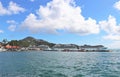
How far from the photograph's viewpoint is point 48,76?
42.1 metres

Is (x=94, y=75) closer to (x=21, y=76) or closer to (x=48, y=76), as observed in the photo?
(x=48, y=76)

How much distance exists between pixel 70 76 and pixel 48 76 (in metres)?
3.77

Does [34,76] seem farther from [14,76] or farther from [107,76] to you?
[107,76]

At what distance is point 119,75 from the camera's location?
42188mm

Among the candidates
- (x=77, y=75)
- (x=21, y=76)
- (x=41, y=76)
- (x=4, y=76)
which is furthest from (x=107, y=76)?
(x=4, y=76)

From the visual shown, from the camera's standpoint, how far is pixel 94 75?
142ft

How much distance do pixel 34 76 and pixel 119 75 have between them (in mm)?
14604

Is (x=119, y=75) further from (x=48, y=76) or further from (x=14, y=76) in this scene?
(x=14, y=76)

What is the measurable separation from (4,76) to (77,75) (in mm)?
12651

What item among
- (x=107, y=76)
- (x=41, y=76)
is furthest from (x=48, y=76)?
(x=107, y=76)

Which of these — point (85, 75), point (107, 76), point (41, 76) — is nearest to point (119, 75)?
point (107, 76)

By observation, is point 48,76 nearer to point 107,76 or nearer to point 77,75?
point 77,75

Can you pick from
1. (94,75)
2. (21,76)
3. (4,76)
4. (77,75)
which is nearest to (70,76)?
(77,75)

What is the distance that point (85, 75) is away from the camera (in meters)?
43.2
